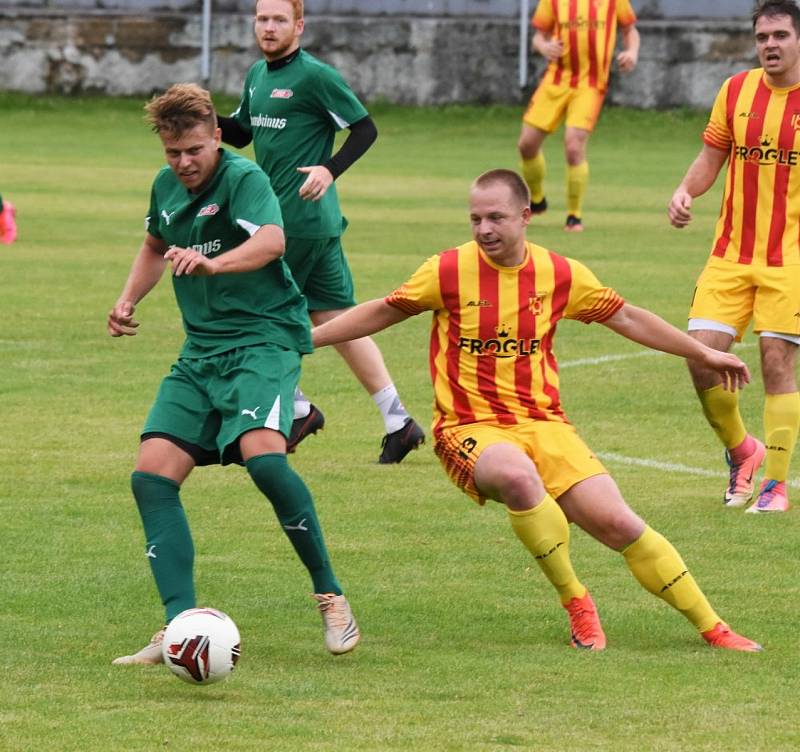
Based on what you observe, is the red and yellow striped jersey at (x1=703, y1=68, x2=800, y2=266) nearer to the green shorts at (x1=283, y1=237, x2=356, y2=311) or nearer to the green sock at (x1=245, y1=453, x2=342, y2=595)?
the green shorts at (x1=283, y1=237, x2=356, y2=311)

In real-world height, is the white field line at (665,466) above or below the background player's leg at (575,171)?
above

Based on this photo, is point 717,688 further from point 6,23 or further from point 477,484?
point 6,23

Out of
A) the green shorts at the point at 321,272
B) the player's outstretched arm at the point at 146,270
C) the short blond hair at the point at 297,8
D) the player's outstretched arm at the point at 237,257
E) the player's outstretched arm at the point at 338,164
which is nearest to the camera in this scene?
the player's outstretched arm at the point at 237,257

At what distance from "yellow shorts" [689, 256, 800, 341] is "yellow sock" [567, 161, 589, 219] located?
979 cm

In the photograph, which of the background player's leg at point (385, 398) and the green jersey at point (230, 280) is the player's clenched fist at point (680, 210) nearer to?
the background player's leg at point (385, 398)

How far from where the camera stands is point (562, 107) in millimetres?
18531

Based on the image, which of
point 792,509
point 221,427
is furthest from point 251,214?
point 792,509

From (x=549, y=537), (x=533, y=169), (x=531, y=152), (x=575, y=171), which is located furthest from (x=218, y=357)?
(x=533, y=169)

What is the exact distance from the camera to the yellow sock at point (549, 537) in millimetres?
6070

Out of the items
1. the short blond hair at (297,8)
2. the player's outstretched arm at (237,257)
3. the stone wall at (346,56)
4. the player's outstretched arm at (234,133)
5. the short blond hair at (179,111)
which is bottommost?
→ the stone wall at (346,56)

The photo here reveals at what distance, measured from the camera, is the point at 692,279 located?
15.3 meters

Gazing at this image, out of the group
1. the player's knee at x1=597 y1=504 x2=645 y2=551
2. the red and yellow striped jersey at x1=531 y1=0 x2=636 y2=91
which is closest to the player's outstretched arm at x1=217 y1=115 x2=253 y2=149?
the player's knee at x1=597 y1=504 x2=645 y2=551

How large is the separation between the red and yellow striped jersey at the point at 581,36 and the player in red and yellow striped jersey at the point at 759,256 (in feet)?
33.3

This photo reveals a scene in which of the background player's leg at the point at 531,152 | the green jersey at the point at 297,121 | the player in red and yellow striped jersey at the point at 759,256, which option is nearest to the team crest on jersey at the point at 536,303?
the player in red and yellow striped jersey at the point at 759,256
